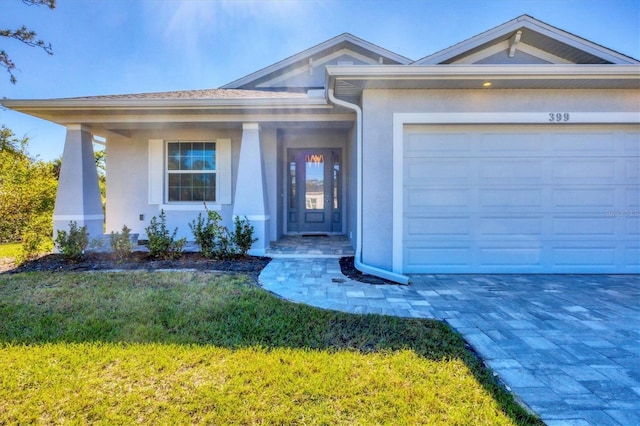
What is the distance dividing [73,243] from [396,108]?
250 inches

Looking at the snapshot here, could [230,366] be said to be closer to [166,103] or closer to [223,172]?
[166,103]

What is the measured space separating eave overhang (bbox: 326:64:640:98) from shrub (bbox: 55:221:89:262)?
5494 mm

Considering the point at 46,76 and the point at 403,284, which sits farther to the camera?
the point at 46,76

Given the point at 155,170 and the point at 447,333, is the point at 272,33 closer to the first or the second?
the point at 155,170

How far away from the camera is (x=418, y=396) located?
195cm

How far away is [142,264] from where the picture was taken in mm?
5395

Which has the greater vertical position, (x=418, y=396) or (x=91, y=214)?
(x=91, y=214)

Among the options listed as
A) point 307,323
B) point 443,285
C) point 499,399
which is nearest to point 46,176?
point 307,323

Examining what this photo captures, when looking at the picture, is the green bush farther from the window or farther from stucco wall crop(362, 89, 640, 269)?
stucco wall crop(362, 89, 640, 269)

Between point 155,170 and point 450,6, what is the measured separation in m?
8.64

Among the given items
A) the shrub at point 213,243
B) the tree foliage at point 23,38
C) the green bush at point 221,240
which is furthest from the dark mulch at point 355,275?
the tree foliage at point 23,38

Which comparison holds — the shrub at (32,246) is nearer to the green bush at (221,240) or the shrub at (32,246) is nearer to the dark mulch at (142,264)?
the dark mulch at (142,264)

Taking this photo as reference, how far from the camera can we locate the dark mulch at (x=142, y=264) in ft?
16.8

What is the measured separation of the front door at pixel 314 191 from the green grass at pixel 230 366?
5130mm
